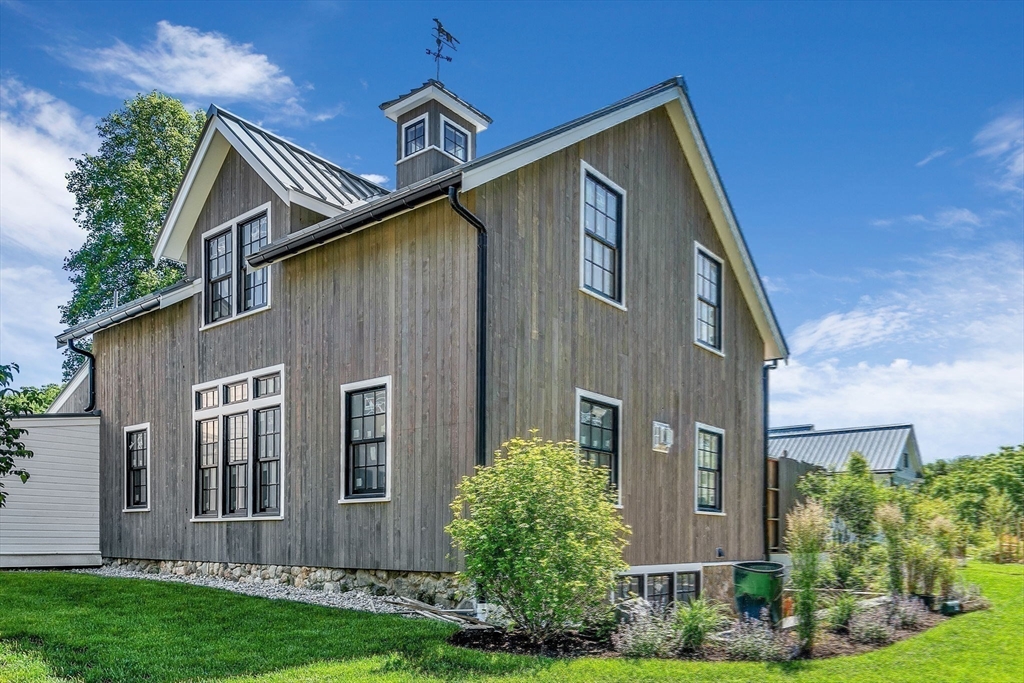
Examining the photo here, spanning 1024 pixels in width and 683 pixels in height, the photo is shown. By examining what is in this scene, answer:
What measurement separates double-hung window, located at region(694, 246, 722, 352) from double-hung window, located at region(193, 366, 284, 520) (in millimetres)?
7090

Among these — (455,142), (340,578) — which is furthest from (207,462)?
(455,142)

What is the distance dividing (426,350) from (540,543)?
314 centimetres

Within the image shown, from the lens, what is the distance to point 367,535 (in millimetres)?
10461

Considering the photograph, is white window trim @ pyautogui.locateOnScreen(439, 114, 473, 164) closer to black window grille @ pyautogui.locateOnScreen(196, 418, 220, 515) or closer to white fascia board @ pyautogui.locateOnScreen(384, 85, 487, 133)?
white fascia board @ pyautogui.locateOnScreen(384, 85, 487, 133)

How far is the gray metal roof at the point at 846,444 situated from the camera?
29625mm

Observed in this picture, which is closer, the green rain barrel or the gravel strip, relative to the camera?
the green rain barrel

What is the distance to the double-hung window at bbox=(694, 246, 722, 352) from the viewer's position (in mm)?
14586

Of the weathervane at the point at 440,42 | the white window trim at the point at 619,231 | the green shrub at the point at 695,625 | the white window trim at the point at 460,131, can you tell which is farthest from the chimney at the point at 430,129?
the green shrub at the point at 695,625

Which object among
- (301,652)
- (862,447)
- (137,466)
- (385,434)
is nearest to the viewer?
(301,652)

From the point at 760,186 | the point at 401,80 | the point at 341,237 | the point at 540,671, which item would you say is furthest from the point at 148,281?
the point at 540,671

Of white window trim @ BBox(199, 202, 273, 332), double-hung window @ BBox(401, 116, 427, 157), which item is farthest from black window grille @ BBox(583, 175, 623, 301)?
white window trim @ BBox(199, 202, 273, 332)

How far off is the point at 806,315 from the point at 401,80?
364 inches

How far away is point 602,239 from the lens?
11984 millimetres

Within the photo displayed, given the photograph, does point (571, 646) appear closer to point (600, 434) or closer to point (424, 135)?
point (600, 434)
